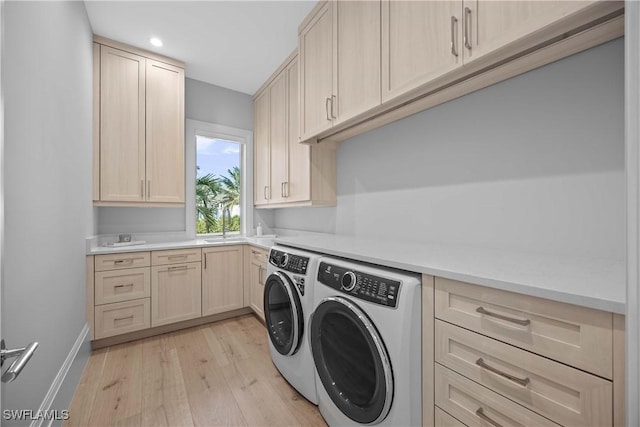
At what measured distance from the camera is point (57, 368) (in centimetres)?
145

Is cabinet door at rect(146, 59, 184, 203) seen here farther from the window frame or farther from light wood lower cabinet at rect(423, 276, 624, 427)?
light wood lower cabinet at rect(423, 276, 624, 427)

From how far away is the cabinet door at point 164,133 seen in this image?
2.59m

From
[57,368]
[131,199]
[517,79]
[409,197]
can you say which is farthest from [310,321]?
[131,199]

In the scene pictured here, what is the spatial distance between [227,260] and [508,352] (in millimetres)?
2549

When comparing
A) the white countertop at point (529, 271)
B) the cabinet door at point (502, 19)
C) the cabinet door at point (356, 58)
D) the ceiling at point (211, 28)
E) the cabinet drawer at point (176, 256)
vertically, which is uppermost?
the ceiling at point (211, 28)

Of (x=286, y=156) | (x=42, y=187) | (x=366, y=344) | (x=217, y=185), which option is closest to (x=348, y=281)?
(x=366, y=344)

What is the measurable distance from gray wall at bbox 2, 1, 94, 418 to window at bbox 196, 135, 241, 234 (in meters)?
1.28

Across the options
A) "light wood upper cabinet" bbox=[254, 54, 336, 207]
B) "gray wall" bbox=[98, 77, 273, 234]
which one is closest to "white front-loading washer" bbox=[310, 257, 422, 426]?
"light wood upper cabinet" bbox=[254, 54, 336, 207]

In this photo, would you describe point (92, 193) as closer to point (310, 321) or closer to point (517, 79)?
point (310, 321)

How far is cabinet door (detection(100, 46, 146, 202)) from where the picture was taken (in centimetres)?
236

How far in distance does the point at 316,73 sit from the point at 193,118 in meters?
1.85

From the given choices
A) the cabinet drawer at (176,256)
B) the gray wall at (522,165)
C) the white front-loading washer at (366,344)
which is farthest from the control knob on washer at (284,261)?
the cabinet drawer at (176,256)

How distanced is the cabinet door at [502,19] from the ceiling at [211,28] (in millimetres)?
1428

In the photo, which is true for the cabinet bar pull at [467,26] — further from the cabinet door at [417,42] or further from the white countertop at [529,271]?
the white countertop at [529,271]
